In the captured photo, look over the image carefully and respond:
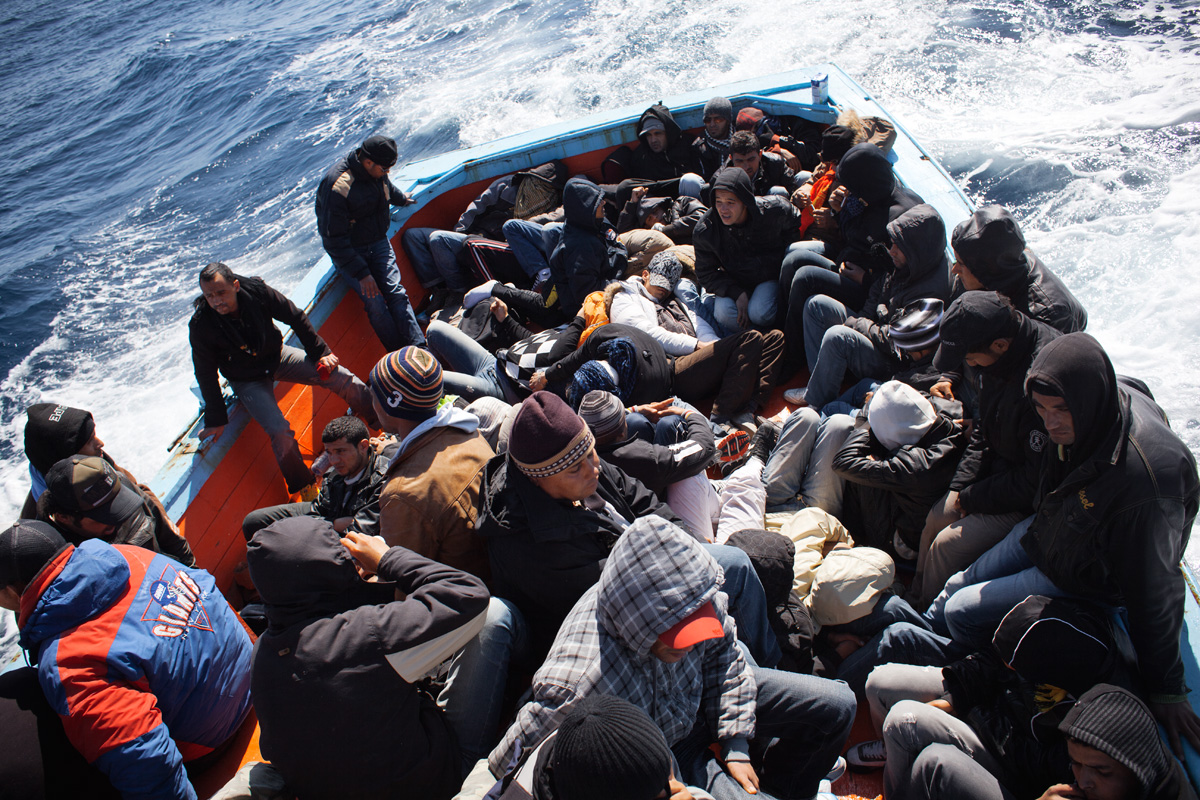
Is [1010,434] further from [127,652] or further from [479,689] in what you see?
[127,652]

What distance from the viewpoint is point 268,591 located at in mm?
1825

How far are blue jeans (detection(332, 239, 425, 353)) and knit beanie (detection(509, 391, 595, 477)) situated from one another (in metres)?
2.93

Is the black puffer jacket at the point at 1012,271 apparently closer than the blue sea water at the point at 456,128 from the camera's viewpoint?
Yes

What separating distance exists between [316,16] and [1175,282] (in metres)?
19.2

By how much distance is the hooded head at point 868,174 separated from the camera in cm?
379

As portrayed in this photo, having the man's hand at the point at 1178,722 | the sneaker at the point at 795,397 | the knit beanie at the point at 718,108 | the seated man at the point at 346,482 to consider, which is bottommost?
the sneaker at the point at 795,397

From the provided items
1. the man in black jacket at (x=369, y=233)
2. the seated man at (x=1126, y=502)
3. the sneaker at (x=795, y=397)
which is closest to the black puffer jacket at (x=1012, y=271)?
the seated man at (x=1126, y=502)

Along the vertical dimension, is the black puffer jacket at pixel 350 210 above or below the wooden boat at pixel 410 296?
above

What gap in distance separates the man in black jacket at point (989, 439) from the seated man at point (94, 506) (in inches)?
130

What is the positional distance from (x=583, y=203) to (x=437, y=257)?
1.57 metres

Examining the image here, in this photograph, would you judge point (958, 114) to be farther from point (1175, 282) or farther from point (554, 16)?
point (554, 16)

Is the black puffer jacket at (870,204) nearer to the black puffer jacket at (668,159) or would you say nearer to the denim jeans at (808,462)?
the denim jeans at (808,462)

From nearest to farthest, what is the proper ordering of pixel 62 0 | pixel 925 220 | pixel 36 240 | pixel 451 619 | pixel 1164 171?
pixel 451 619 < pixel 925 220 < pixel 1164 171 < pixel 36 240 < pixel 62 0

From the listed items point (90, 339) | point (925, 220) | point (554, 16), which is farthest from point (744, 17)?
point (90, 339)
